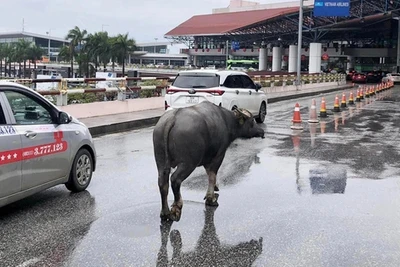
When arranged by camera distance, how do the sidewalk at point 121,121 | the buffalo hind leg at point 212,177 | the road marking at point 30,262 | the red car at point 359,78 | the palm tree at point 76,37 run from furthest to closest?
the palm tree at point 76,37, the red car at point 359,78, the sidewalk at point 121,121, the buffalo hind leg at point 212,177, the road marking at point 30,262

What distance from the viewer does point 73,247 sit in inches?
205

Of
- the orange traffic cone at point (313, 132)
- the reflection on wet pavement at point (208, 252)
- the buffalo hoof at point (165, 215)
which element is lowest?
the reflection on wet pavement at point (208, 252)

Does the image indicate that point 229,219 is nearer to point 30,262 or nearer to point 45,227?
point 45,227

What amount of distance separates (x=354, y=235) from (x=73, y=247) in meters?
2.99

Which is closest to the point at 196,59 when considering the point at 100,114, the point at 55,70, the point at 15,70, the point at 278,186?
the point at 55,70

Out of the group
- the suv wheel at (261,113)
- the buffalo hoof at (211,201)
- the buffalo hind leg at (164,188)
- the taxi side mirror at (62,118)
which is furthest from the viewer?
the suv wheel at (261,113)

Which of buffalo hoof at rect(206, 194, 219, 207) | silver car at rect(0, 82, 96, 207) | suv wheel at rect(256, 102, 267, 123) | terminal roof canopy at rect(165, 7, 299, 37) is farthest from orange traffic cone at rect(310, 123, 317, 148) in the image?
terminal roof canopy at rect(165, 7, 299, 37)

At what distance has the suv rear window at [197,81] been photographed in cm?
1455

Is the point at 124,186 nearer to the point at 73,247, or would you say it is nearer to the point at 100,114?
the point at 73,247

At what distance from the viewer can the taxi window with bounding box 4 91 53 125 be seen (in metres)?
6.22

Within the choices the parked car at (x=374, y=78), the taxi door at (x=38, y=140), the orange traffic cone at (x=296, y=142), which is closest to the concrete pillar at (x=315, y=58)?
the parked car at (x=374, y=78)

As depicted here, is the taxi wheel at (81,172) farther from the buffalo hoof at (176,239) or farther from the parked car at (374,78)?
the parked car at (374,78)

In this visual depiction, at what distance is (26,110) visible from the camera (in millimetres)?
6543

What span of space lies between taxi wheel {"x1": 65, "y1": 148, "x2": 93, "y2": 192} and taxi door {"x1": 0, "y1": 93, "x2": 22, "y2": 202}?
1266 millimetres
